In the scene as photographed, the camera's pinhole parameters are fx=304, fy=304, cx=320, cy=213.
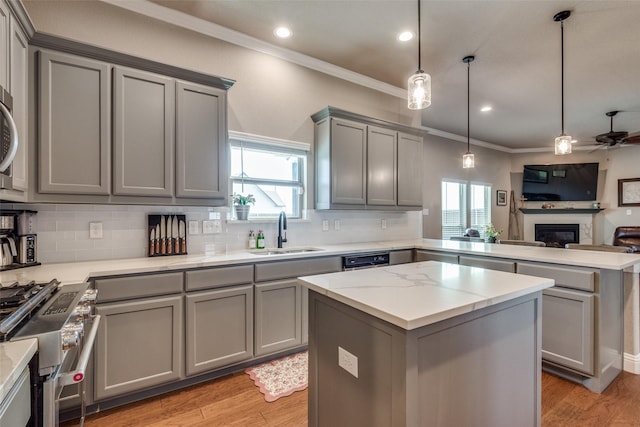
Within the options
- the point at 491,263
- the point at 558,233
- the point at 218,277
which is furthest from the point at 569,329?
the point at 558,233

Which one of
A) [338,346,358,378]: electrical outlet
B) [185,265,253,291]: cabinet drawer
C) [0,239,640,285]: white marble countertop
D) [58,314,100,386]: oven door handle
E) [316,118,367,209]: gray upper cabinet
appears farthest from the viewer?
[316,118,367,209]: gray upper cabinet

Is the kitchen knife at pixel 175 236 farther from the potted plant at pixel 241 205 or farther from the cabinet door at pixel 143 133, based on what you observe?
the potted plant at pixel 241 205

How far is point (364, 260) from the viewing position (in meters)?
3.15

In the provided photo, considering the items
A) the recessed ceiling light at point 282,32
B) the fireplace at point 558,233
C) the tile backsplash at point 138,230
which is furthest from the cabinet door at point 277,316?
the fireplace at point 558,233

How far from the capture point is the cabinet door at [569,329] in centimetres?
221

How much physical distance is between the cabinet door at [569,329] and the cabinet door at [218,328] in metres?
2.38

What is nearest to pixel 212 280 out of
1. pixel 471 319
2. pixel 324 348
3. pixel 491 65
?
pixel 324 348

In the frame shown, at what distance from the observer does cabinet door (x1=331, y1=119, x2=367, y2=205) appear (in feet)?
11.1

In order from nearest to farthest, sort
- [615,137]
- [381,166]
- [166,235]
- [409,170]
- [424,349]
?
[424,349] < [166,235] < [381,166] < [409,170] < [615,137]

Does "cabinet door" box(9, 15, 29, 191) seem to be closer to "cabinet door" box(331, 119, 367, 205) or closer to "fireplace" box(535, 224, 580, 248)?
"cabinet door" box(331, 119, 367, 205)

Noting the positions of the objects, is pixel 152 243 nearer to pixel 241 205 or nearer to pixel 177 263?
pixel 177 263

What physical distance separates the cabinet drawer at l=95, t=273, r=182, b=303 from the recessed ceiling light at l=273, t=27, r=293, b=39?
8.03ft

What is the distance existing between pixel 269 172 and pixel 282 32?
1397 mm

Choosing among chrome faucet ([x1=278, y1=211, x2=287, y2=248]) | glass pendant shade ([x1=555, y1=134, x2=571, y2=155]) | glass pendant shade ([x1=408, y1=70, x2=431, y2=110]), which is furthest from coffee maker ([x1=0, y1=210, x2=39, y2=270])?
glass pendant shade ([x1=555, y1=134, x2=571, y2=155])
